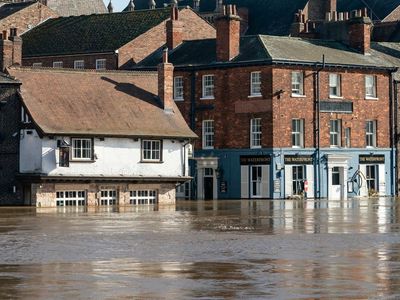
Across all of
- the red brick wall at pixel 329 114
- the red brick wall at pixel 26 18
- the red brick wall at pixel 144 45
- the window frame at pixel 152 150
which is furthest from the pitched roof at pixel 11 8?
the window frame at pixel 152 150

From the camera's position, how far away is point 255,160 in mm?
85562

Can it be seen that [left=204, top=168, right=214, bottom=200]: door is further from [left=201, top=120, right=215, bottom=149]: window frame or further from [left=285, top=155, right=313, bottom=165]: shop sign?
[left=285, top=155, right=313, bottom=165]: shop sign

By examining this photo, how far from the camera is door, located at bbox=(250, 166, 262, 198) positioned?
85.2 metres

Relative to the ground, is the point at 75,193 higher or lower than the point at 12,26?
lower

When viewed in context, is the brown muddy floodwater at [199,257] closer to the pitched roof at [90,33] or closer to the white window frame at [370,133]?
the white window frame at [370,133]

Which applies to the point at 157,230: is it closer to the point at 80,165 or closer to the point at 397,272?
the point at 397,272

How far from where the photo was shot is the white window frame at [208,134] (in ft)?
287

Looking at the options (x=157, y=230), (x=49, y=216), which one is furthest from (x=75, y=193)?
(x=157, y=230)

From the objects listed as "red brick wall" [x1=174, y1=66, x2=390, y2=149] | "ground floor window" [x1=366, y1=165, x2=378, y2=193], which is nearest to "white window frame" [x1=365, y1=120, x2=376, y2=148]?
"red brick wall" [x1=174, y1=66, x2=390, y2=149]

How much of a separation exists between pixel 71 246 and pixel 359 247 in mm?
Answer: 7931

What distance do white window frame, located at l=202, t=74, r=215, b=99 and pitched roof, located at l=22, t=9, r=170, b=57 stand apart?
9.93 meters

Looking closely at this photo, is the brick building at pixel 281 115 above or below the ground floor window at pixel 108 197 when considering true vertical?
above

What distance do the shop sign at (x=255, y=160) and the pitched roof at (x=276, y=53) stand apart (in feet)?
20.5

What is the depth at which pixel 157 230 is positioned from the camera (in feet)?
144
